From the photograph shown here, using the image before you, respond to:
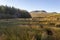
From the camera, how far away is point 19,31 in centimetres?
1007

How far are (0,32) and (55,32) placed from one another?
313 centimetres

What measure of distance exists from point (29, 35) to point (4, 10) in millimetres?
30069

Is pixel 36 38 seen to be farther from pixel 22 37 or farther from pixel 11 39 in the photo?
pixel 11 39

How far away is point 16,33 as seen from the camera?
994cm

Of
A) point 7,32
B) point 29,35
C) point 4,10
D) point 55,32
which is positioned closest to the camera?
point 29,35

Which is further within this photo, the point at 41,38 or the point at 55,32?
the point at 55,32

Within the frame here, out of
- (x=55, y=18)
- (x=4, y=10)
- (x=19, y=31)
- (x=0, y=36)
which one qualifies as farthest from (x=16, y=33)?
(x=4, y=10)

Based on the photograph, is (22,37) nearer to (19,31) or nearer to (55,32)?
(19,31)

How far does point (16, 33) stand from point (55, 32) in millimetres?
2426

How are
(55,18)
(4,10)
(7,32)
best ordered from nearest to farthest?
(7,32) → (55,18) → (4,10)

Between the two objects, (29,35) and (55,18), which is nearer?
(29,35)

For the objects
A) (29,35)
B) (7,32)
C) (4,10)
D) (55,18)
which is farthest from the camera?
(4,10)

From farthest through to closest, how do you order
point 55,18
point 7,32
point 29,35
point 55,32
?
point 55,18
point 55,32
point 7,32
point 29,35

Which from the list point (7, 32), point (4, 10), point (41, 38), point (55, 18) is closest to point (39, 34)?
point (41, 38)
